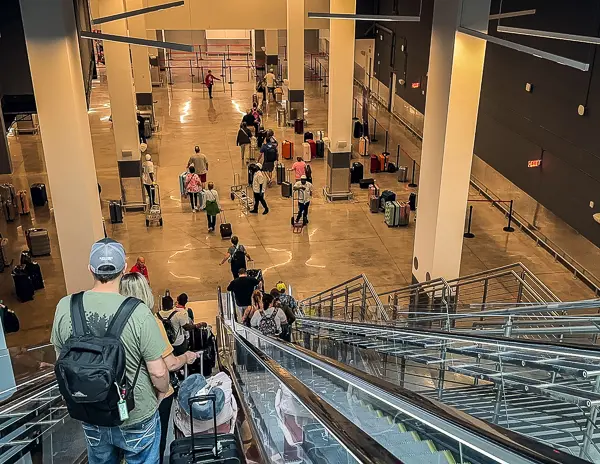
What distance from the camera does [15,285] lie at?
497 inches

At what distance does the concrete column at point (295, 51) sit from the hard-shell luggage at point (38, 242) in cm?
1349

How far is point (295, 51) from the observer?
24844 mm

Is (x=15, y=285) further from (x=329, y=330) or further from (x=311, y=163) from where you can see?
(x=311, y=163)

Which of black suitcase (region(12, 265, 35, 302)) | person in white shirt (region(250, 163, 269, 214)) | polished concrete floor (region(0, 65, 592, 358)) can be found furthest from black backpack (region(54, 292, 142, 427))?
person in white shirt (region(250, 163, 269, 214))

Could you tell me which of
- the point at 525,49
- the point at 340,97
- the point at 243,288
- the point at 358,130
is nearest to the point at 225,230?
the point at 243,288

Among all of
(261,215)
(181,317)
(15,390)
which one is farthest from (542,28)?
(15,390)

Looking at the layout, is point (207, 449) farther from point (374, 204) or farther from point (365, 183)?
point (365, 183)

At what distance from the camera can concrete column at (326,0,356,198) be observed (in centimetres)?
1681

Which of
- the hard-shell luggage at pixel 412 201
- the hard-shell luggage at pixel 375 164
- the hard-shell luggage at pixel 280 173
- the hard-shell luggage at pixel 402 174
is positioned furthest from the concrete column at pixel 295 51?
the hard-shell luggage at pixel 412 201

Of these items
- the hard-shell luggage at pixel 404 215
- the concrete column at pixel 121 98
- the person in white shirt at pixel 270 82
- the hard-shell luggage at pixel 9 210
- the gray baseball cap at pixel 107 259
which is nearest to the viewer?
the gray baseball cap at pixel 107 259

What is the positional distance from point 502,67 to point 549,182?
3715 millimetres

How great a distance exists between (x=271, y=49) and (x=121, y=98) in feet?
56.6

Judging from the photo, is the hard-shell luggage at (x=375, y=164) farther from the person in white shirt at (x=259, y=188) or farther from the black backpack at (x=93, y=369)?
the black backpack at (x=93, y=369)

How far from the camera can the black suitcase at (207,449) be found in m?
3.84
